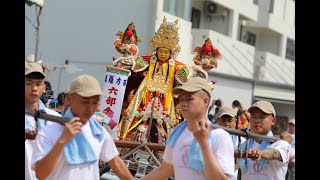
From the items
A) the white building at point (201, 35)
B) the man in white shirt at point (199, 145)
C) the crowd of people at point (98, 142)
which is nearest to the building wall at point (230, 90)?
the white building at point (201, 35)

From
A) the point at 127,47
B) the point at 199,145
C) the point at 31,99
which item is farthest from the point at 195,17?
the point at 199,145

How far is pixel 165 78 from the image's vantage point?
10.1m

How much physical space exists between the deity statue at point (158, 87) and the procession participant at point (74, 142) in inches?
216

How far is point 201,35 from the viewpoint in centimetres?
2195

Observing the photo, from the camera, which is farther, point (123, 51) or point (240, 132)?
point (123, 51)

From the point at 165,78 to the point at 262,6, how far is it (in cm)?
1887

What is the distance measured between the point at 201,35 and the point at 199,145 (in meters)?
17.8

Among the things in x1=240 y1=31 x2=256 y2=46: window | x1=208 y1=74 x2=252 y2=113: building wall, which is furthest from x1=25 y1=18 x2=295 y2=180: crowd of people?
x1=240 y1=31 x2=256 y2=46: window

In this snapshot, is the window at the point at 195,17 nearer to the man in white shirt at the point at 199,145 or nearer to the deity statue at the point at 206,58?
the deity statue at the point at 206,58

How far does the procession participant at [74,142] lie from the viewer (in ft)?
13.2

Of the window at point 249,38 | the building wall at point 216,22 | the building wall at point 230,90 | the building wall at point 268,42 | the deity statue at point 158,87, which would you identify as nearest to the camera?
the deity statue at point 158,87

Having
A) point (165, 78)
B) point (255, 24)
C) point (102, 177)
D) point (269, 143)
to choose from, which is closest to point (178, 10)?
point (255, 24)

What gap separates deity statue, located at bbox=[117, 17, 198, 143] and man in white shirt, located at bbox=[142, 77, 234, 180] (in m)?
5.28
